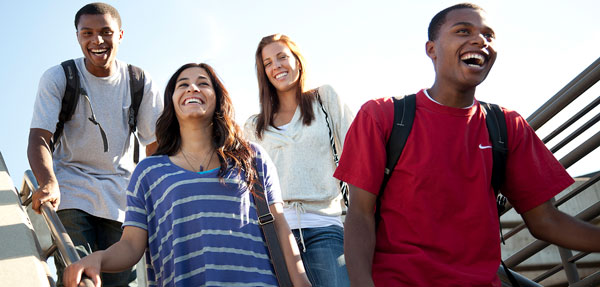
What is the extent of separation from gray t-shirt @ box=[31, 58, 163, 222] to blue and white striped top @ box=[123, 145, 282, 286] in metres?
1.16

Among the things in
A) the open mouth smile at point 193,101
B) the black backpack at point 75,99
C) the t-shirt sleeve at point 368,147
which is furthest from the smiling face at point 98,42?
the t-shirt sleeve at point 368,147

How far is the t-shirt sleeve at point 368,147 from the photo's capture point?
2.72 meters

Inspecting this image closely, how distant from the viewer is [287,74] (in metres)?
4.59

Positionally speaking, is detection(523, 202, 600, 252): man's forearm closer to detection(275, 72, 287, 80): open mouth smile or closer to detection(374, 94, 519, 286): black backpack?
detection(374, 94, 519, 286): black backpack

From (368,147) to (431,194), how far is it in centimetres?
30

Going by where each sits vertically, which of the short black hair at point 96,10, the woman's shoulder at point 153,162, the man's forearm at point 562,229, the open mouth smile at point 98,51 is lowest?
the man's forearm at point 562,229

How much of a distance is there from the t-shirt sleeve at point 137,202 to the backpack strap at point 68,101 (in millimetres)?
1355

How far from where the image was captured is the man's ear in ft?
10.1

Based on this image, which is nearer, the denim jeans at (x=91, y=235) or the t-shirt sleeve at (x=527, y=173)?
the t-shirt sleeve at (x=527, y=173)

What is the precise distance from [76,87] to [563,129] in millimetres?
3228

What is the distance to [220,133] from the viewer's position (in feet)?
11.6

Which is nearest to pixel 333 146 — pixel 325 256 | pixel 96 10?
pixel 325 256

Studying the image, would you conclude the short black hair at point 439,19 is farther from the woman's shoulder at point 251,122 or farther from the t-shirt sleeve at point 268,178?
the woman's shoulder at point 251,122

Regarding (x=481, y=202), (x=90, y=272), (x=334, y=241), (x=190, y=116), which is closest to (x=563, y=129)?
(x=334, y=241)
